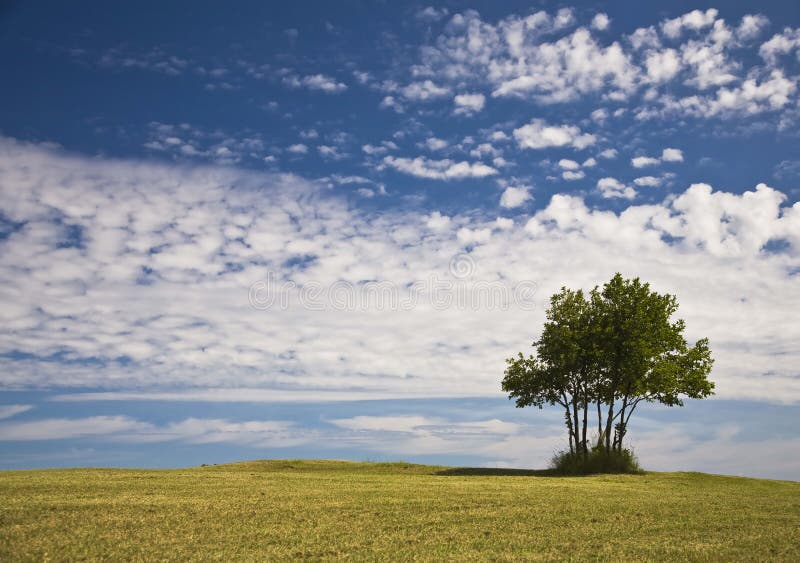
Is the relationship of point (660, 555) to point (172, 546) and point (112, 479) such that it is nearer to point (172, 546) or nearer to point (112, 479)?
point (172, 546)

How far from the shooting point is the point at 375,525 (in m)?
9.73

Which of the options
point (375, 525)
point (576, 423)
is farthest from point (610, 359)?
point (375, 525)

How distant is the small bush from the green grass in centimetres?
1621

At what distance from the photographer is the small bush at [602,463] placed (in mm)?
31469

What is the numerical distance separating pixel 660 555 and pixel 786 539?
303 centimetres

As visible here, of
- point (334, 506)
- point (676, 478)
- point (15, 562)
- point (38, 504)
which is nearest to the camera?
point (15, 562)

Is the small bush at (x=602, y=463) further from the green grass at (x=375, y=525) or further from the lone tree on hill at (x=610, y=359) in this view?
the green grass at (x=375, y=525)

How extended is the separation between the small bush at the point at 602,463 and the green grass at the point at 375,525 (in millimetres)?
16212

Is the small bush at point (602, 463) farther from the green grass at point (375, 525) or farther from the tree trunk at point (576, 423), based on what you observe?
the green grass at point (375, 525)

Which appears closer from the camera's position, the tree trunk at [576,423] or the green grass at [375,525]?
the green grass at [375,525]

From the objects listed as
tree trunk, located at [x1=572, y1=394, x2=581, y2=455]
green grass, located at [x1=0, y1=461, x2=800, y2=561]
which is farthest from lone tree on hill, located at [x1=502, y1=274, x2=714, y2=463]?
green grass, located at [x1=0, y1=461, x2=800, y2=561]

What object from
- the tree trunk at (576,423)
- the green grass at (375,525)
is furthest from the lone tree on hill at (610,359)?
the green grass at (375,525)

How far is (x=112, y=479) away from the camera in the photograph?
1812cm

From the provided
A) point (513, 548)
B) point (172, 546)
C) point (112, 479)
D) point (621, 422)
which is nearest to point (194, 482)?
point (112, 479)
